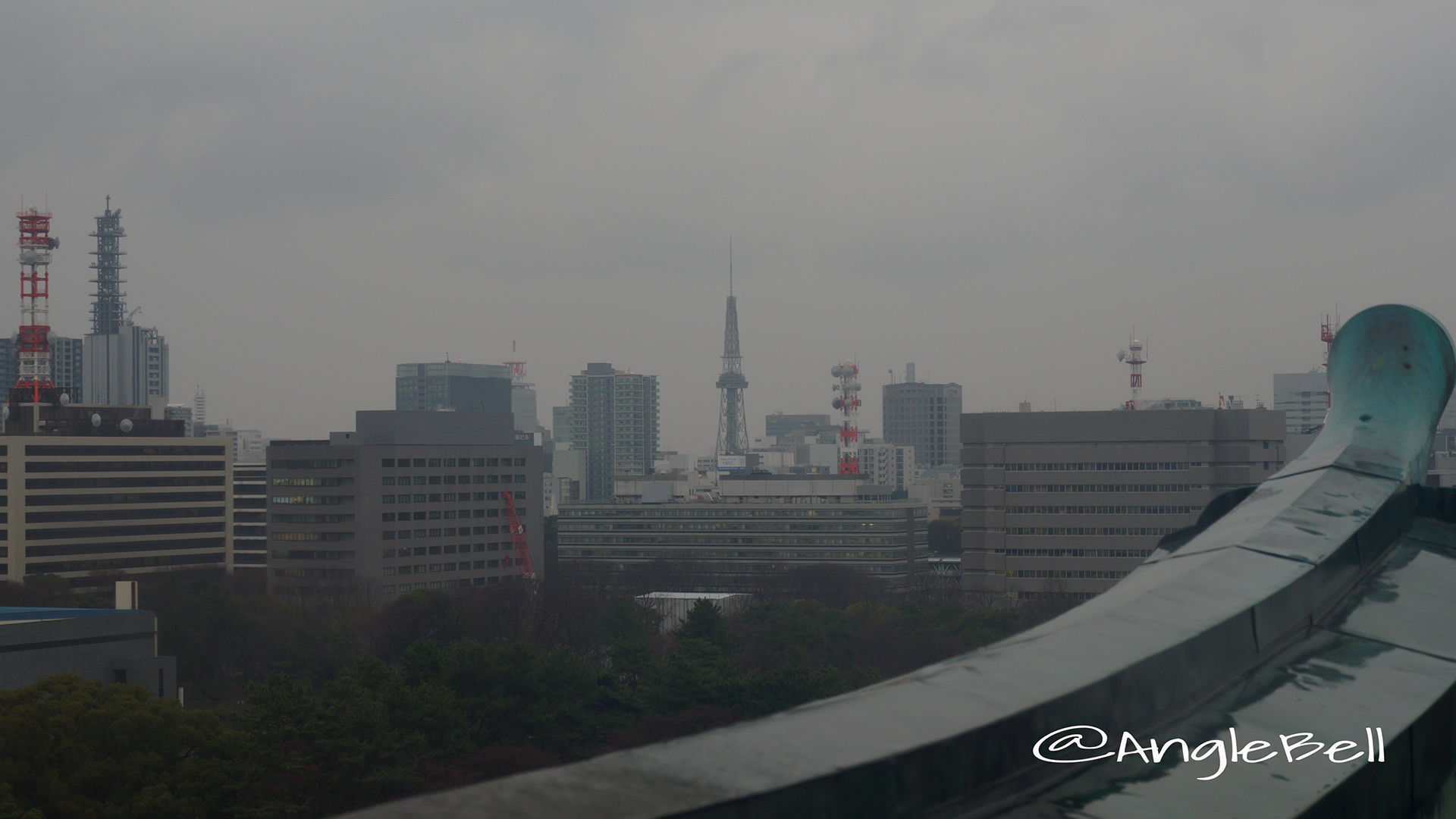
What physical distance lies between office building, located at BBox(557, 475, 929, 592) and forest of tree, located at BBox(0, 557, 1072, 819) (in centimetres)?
6050

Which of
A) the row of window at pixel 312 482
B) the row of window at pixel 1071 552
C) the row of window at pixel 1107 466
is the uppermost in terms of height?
the row of window at pixel 1107 466

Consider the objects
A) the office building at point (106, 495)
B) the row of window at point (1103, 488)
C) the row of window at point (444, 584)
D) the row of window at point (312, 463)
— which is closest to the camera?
the row of window at point (1103, 488)

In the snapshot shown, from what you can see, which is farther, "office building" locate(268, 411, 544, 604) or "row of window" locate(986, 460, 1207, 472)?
"office building" locate(268, 411, 544, 604)

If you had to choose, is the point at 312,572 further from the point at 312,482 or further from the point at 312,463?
the point at 312,463

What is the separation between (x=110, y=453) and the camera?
109 metres

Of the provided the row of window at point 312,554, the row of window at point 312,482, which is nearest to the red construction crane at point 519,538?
the row of window at point 312,482

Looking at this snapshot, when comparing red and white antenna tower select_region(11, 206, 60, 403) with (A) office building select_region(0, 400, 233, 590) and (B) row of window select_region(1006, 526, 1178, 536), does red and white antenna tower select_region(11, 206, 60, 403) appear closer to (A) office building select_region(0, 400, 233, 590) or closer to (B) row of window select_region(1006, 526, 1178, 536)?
(A) office building select_region(0, 400, 233, 590)

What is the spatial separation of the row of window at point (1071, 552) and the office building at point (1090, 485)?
0.08 metres

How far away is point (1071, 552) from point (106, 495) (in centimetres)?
8224

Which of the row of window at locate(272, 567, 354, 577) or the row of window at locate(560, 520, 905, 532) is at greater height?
the row of window at locate(560, 520, 905, 532)

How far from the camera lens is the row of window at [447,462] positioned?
109 meters

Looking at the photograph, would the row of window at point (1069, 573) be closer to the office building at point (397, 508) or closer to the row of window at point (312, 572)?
the office building at point (397, 508)

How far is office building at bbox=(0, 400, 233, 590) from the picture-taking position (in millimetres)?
102938

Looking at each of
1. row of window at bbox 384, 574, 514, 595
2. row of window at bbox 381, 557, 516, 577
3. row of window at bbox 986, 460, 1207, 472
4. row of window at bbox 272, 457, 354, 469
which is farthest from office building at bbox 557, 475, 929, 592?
row of window at bbox 986, 460, 1207, 472
